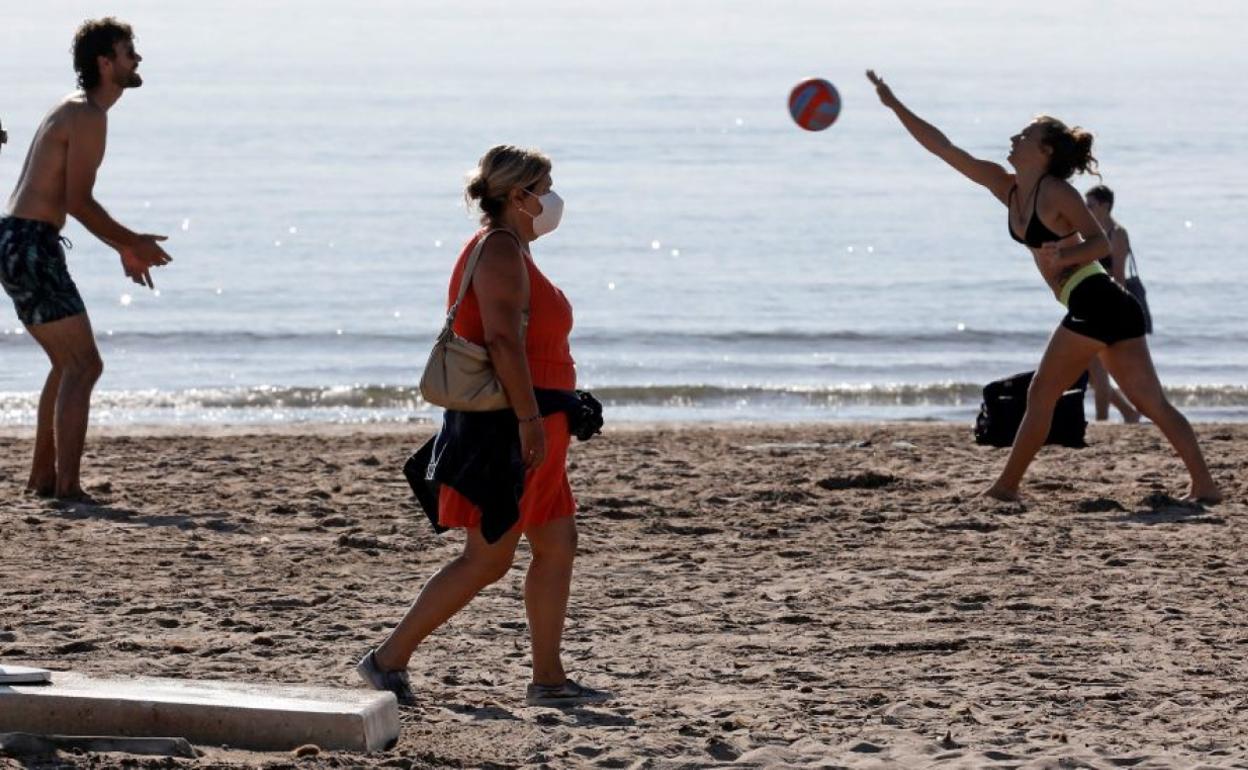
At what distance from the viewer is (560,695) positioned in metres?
5.72

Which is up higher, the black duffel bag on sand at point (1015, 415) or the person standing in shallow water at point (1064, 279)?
the person standing in shallow water at point (1064, 279)

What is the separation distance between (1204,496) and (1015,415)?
48.5 inches

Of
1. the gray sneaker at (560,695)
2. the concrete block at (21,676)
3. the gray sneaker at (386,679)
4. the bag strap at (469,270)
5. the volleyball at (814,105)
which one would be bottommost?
the gray sneaker at (560,695)

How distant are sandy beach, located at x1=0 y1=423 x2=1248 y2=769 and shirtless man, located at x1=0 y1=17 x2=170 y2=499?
616 mm

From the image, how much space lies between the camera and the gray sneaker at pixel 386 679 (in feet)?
18.5

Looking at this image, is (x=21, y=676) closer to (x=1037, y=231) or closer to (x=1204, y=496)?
(x=1037, y=231)

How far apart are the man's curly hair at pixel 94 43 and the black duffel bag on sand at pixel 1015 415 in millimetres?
4117

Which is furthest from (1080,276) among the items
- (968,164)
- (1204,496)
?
(1204,496)

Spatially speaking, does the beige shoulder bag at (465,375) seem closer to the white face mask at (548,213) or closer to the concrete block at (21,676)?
the white face mask at (548,213)

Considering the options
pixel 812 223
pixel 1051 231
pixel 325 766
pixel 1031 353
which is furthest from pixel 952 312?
pixel 325 766

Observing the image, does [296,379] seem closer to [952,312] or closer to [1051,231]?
[952,312]

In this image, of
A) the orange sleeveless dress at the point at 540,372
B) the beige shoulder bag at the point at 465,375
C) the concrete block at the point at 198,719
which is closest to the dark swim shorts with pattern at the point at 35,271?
the orange sleeveless dress at the point at 540,372

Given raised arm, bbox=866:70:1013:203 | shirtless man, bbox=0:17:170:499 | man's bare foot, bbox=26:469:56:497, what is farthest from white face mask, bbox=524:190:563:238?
man's bare foot, bbox=26:469:56:497

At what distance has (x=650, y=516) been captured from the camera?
8750mm
